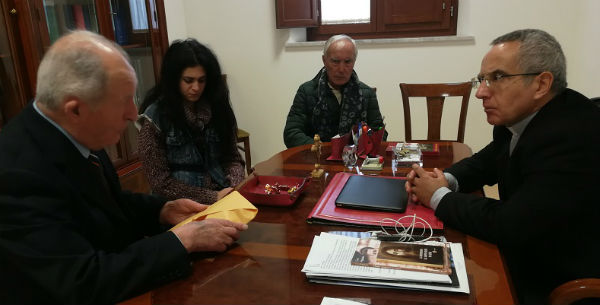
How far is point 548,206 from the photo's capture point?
102 cm

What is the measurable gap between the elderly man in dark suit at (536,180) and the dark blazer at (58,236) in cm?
72

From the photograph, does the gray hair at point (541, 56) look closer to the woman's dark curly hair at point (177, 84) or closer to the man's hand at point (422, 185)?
the man's hand at point (422, 185)

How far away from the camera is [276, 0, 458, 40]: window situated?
3.40m

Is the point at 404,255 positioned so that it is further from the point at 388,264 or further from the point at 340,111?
the point at 340,111

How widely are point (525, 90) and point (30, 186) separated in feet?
3.96

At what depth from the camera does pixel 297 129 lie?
243 cm

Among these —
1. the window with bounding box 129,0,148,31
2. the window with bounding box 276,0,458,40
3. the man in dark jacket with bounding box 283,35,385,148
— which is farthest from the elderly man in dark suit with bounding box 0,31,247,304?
the window with bounding box 276,0,458,40

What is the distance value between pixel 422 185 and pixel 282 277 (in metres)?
0.56

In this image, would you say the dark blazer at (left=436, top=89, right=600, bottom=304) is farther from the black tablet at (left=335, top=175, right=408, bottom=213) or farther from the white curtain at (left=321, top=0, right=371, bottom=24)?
the white curtain at (left=321, top=0, right=371, bottom=24)

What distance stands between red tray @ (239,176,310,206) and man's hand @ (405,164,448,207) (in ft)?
1.11

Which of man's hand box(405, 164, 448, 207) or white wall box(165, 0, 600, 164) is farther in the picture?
white wall box(165, 0, 600, 164)

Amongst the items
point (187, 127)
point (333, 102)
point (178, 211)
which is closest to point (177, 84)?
point (187, 127)

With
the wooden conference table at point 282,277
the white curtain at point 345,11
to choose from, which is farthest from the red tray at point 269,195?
the white curtain at point 345,11

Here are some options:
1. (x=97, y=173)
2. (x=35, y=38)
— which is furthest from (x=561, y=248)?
(x=35, y=38)
